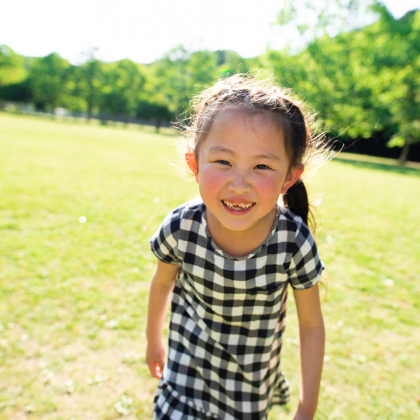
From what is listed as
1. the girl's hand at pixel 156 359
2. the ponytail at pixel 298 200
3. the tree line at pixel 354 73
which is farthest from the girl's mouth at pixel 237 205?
the tree line at pixel 354 73

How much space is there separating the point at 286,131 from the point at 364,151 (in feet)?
135

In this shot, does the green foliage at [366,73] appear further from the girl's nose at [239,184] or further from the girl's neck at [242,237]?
the girl's nose at [239,184]

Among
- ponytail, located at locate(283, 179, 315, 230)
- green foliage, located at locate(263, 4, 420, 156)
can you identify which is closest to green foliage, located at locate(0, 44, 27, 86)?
green foliage, located at locate(263, 4, 420, 156)

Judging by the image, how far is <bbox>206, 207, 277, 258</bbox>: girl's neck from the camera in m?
1.50

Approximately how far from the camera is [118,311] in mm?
3537

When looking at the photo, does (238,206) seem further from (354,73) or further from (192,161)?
(354,73)

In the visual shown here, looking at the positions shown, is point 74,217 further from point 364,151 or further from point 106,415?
point 364,151

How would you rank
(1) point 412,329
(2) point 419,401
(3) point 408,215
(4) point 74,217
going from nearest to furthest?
(2) point 419,401
(1) point 412,329
(4) point 74,217
(3) point 408,215

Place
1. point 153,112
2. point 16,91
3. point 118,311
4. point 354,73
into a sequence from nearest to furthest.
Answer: point 118,311, point 354,73, point 16,91, point 153,112

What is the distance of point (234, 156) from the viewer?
1.31 m

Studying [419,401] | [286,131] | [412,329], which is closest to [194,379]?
[286,131]

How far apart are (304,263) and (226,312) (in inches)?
17.1

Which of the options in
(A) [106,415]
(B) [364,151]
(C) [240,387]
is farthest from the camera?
(B) [364,151]

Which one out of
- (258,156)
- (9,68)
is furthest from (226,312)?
(9,68)
